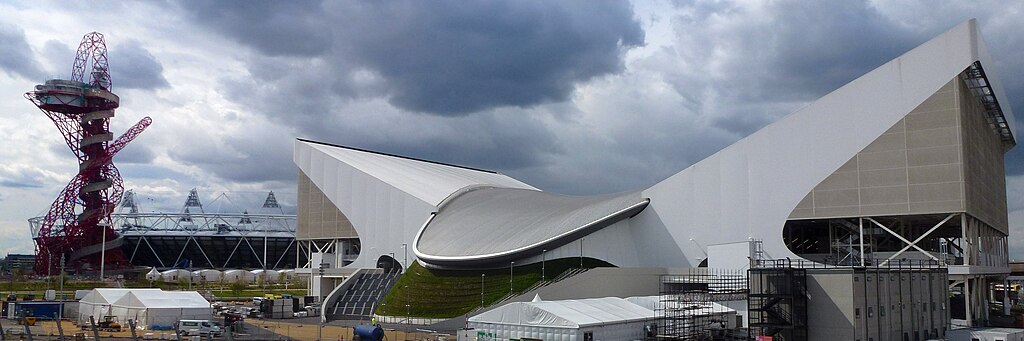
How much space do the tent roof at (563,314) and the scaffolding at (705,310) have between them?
157cm

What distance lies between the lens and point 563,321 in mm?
36688

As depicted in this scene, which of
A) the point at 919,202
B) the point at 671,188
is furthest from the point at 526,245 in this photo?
the point at 919,202

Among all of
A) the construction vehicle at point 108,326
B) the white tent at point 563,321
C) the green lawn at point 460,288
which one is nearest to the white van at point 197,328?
the construction vehicle at point 108,326

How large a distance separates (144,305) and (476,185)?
116ft

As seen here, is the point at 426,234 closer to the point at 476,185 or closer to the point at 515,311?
the point at 476,185

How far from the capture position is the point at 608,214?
55969mm

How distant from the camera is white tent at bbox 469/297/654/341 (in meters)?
36.7

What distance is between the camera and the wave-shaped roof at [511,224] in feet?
178

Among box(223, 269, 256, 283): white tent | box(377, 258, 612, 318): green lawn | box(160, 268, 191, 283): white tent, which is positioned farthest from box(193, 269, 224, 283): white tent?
box(377, 258, 612, 318): green lawn

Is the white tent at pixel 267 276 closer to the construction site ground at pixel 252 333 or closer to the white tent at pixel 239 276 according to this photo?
the white tent at pixel 239 276

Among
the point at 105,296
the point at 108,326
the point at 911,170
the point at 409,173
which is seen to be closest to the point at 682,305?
the point at 911,170

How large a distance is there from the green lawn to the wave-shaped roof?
3.45ft

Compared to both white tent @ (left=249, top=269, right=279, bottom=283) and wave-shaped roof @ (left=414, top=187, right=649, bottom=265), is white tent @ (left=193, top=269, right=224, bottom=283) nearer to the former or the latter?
white tent @ (left=249, top=269, right=279, bottom=283)

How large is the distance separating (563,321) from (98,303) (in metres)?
33.2
